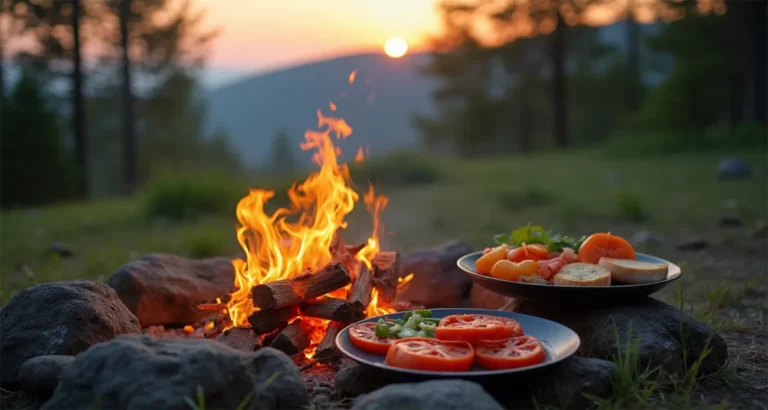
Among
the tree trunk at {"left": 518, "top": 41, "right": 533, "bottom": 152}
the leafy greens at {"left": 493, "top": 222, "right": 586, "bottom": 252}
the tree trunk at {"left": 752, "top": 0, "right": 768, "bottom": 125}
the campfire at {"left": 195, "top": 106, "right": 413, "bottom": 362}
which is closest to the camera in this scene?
the campfire at {"left": 195, "top": 106, "right": 413, "bottom": 362}

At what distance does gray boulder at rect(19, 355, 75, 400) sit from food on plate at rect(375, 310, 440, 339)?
137 centimetres

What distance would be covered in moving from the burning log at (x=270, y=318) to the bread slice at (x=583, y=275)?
1494 millimetres

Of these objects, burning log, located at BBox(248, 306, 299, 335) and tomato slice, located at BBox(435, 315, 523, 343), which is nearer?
tomato slice, located at BBox(435, 315, 523, 343)

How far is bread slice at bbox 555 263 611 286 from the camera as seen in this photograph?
11.0 feet

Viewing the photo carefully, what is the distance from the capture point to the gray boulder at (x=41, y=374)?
2840 mm

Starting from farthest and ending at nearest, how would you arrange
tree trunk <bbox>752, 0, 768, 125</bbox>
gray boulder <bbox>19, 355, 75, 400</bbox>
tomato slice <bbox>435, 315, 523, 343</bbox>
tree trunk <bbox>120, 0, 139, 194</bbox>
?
tree trunk <bbox>120, 0, 139, 194</bbox> < tree trunk <bbox>752, 0, 768, 125</bbox> < tomato slice <bbox>435, 315, 523, 343</bbox> < gray boulder <bbox>19, 355, 75, 400</bbox>

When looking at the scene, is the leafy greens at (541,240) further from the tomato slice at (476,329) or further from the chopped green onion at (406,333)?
the chopped green onion at (406,333)

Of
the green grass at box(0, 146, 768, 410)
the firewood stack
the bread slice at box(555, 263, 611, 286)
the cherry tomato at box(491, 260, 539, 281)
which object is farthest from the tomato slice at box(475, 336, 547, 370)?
the firewood stack

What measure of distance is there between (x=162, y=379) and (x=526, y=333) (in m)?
Result: 1.75

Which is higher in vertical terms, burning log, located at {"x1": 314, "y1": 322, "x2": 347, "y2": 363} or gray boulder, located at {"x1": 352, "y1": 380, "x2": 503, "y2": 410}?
gray boulder, located at {"x1": 352, "y1": 380, "x2": 503, "y2": 410}

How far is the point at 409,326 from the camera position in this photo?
10.6ft

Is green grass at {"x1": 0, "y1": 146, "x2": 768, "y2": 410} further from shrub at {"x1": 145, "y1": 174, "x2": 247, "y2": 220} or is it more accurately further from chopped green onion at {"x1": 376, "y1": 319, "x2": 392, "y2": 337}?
chopped green onion at {"x1": 376, "y1": 319, "x2": 392, "y2": 337}

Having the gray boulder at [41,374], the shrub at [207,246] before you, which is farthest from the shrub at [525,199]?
the gray boulder at [41,374]

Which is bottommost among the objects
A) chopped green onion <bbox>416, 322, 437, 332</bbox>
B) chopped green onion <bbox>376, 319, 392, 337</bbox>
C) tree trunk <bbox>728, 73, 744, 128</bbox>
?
chopped green onion <bbox>416, 322, 437, 332</bbox>
